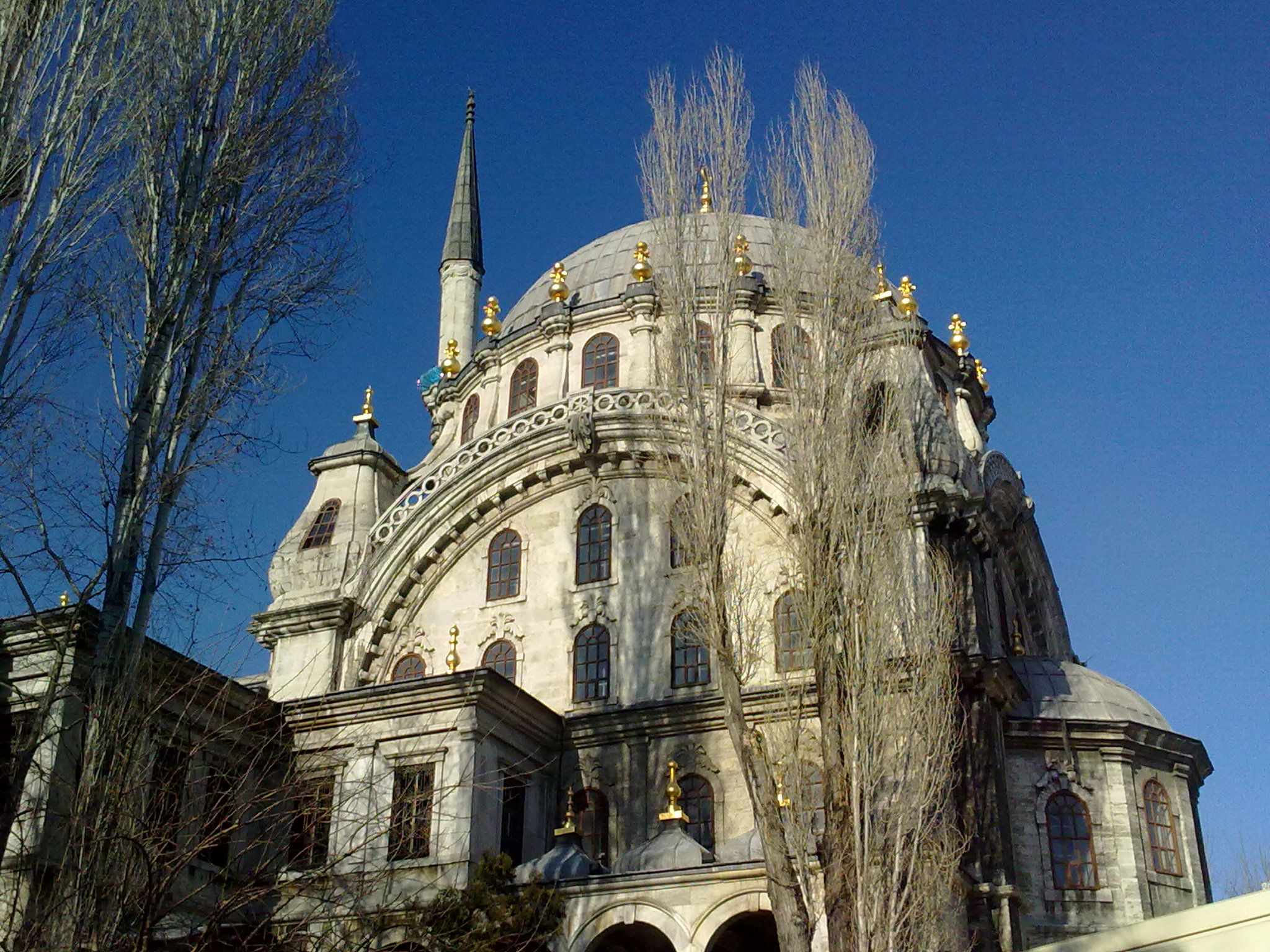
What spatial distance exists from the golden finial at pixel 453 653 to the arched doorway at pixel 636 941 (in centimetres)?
471

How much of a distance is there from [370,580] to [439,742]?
487 cm

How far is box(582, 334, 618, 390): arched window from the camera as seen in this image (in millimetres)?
25297

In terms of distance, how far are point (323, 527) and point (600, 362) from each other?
594 cm

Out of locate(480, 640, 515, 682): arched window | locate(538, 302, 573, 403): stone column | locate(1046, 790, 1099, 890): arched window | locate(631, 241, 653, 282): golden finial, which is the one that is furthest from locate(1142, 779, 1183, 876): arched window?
locate(631, 241, 653, 282): golden finial

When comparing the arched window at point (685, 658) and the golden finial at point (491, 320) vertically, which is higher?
the golden finial at point (491, 320)

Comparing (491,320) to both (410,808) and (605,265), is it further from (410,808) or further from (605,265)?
(410,808)

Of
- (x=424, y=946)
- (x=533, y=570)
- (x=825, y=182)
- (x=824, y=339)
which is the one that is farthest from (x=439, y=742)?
(x=825, y=182)

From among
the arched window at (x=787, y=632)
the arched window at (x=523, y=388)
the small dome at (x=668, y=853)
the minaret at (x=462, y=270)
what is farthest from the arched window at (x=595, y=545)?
the minaret at (x=462, y=270)

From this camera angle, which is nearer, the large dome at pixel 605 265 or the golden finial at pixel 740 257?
the golden finial at pixel 740 257

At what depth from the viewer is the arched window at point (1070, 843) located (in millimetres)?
18484

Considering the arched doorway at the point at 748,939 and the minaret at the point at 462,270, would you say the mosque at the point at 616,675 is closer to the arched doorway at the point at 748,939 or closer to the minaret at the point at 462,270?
the arched doorway at the point at 748,939

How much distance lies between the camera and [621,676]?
68.5 feet

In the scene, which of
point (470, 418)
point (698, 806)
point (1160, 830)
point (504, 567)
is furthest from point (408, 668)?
point (1160, 830)

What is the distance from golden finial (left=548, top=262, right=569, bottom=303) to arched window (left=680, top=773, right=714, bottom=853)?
1080 cm
